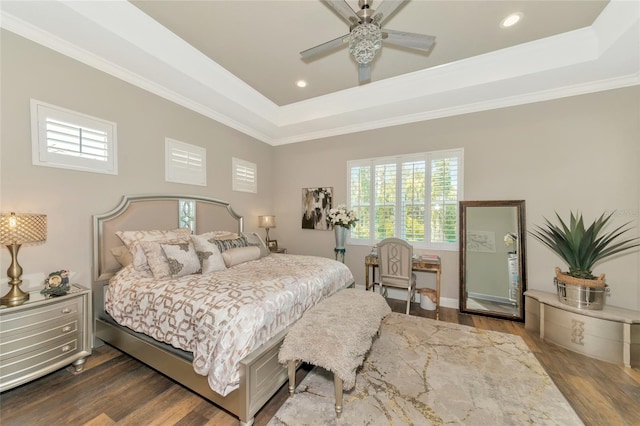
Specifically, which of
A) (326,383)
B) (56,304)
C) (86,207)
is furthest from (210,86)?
(326,383)

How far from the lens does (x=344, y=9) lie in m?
1.80

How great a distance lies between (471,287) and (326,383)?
264 cm

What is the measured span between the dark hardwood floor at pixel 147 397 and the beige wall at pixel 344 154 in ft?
2.94

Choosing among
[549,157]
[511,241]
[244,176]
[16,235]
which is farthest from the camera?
[244,176]

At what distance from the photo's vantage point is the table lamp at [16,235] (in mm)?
1750

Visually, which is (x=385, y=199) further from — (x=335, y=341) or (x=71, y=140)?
(x=71, y=140)

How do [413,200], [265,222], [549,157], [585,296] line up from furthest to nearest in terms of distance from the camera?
→ [265,222], [413,200], [549,157], [585,296]

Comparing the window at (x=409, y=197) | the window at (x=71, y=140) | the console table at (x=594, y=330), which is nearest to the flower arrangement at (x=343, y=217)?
the window at (x=409, y=197)

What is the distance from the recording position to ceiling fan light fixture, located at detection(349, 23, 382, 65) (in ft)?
6.06

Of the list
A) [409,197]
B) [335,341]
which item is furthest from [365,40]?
[409,197]

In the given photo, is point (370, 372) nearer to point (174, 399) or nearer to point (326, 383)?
point (326, 383)

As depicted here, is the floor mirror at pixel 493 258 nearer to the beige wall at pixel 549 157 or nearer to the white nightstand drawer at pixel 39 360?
the beige wall at pixel 549 157

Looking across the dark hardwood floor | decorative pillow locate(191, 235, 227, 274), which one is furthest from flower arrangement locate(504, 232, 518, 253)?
decorative pillow locate(191, 235, 227, 274)

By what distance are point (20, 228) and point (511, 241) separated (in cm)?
514
